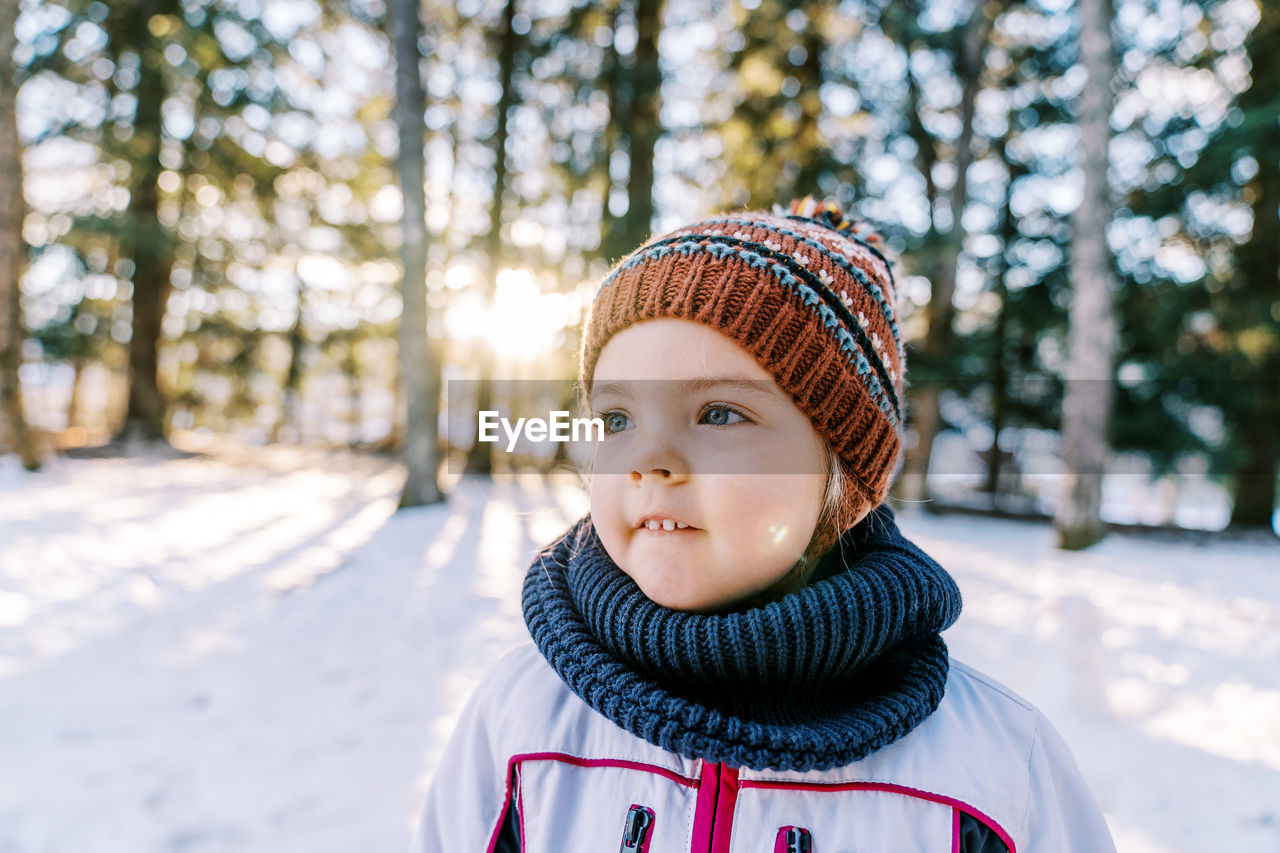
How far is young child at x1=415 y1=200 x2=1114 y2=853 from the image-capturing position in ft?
3.38

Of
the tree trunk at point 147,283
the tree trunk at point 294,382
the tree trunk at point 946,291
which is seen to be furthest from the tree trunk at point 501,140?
the tree trunk at point 294,382

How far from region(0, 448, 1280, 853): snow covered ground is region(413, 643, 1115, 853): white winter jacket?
3.63 ft

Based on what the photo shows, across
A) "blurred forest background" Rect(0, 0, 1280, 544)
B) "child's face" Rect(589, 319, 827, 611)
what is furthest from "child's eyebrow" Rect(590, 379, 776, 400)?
"blurred forest background" Rect(0, 0, 1280, 544)

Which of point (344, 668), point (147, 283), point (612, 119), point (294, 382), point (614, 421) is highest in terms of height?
point (612, 119)

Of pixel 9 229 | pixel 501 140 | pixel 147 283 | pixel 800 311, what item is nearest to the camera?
pixel 800 311

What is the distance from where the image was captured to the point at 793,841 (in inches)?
40.7

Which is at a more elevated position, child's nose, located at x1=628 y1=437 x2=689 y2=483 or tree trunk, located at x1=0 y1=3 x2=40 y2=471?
tree trunk, located at x1=0 y1=3 x2=40 y2=471

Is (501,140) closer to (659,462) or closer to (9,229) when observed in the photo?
(9,229)

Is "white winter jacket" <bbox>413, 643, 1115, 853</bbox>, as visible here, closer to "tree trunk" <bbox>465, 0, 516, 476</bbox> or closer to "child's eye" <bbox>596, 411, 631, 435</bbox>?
"child's eye" <bbox>596, 411, 631, 435</bbox>

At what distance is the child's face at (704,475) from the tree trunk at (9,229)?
412 inches

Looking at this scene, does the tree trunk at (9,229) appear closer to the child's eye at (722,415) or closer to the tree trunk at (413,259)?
the tree trunk at (413,259)

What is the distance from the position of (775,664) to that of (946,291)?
9.55m

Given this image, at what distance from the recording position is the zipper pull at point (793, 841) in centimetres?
103

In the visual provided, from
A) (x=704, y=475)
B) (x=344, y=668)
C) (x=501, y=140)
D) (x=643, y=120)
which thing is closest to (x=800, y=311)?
(x=704, y=475)
